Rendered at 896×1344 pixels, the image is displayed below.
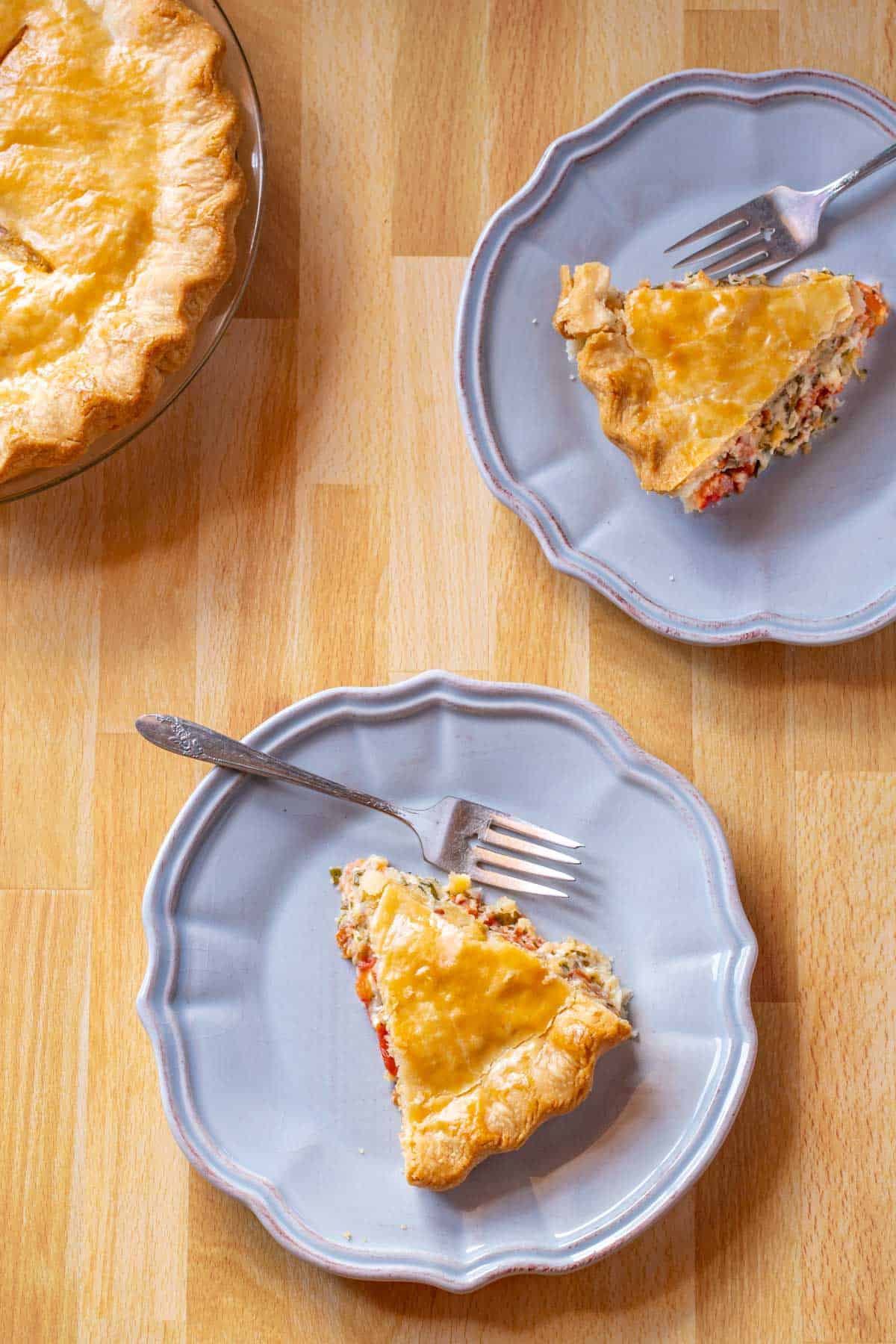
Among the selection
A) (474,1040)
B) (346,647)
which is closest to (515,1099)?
(474,1040)

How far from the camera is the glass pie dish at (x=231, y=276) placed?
7.86 ft

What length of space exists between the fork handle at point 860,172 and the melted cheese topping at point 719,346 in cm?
23

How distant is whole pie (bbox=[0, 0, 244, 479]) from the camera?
231 cm

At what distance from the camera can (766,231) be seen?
8.15ft

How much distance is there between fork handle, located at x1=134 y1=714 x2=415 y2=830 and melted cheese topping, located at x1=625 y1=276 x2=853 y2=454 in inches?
38.9

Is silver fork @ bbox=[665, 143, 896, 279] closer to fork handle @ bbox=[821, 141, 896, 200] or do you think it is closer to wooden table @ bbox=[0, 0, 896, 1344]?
fork handle @ bbox=[821, 141, 896, 200]

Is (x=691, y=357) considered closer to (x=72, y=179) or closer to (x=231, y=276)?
(x=231, y=276)

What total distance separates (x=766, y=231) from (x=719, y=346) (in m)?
0.35

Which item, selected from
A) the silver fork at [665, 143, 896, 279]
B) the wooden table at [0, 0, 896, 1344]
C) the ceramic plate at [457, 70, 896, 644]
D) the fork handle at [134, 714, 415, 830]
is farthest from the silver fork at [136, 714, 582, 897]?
the silver fork at [665, 143, 896, 279]

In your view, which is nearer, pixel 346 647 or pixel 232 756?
pixel 232 756

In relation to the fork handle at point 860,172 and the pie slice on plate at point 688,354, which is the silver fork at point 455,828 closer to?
the pie slice on plate at point 688,354

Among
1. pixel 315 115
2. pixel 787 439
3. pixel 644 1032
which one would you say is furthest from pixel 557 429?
pixel 644 1032

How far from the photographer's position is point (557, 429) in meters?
2.50

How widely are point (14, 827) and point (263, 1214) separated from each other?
3.31 feet
